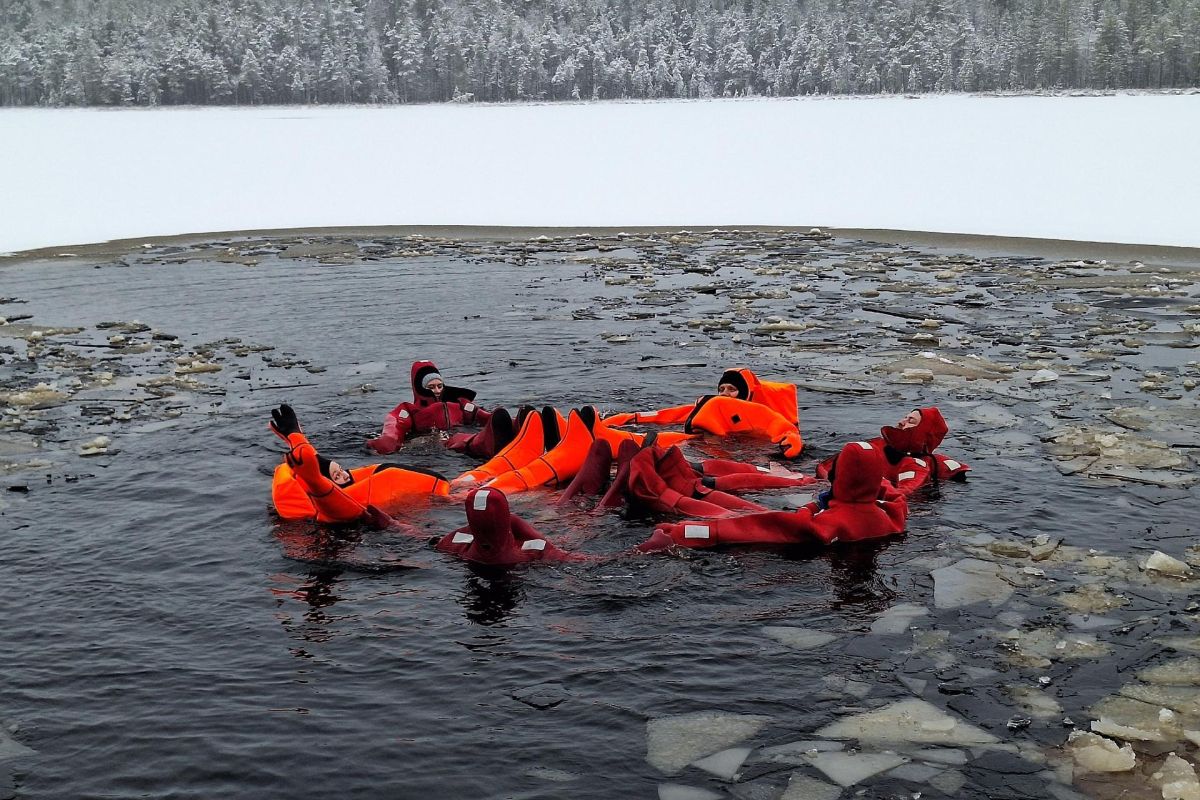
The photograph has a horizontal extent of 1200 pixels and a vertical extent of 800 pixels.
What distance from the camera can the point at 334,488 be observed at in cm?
821

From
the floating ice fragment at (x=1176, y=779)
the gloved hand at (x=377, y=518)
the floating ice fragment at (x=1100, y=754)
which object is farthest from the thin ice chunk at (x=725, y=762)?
the gloved hand at (x=377, y=518)

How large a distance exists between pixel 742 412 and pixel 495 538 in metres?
3.88

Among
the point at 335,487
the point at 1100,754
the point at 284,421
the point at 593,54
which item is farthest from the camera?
the point at 593,54

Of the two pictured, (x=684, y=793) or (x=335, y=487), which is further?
(x=335, y=487)

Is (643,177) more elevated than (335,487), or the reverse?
(643,177)

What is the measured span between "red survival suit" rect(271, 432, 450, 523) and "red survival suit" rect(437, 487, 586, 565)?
943 millimetres

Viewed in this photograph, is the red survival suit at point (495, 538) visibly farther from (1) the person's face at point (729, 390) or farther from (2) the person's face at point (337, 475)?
(1) the person's face at point (729, 390)

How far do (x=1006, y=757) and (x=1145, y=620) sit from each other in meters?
1.92

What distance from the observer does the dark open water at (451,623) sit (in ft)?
17.6

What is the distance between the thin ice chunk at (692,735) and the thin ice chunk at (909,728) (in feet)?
1.27

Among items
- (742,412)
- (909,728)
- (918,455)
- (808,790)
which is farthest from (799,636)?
(742,412)

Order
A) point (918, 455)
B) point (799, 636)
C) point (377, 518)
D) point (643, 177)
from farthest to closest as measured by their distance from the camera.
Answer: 1. point (643, 177)
2. point (918, 455)
3. point (377, 518)
4. point (799, 636)

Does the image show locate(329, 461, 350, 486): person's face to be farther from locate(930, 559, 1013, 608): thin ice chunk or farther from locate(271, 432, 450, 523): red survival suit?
locate(930, 559, 1013, 608): thin ice chunk

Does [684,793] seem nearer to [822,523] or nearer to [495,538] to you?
[495,538]
